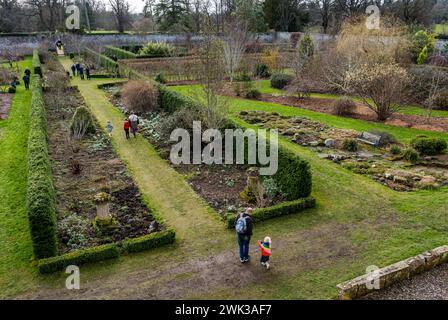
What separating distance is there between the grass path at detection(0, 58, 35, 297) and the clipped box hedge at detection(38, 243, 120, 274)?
426 mm

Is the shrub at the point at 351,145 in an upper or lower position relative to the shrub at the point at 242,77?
lower

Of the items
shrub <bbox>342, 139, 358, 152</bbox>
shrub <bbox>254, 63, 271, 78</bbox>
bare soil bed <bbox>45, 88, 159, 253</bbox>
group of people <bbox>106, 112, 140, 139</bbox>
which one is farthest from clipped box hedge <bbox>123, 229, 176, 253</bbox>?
shrub <bbox>254, 63, 271, 78</bbox>

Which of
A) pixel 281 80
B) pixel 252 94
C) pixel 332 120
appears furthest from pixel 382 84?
pixel 281 80

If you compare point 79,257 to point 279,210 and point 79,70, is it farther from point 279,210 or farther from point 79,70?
point 79,70

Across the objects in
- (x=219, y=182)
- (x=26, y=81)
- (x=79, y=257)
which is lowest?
(x=79, y=257)

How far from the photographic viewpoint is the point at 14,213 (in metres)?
11.7

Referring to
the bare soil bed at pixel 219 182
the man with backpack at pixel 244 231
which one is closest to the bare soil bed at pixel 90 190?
the bare soil bed at pixel 219 182

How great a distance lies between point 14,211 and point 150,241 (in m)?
5.17

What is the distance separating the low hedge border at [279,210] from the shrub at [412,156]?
6014 millimetres

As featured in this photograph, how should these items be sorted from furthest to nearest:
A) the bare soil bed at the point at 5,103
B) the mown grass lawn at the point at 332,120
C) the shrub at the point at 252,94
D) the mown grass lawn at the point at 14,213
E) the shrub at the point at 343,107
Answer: the shrub at the point at 252,94 → the shrub at the point at 343,107 → the bare soil bed at the point at 5,103 → the mown grass lawn at the point at 332,120 → the mown grass lawn at the point at 14,213

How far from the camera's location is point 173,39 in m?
53.8

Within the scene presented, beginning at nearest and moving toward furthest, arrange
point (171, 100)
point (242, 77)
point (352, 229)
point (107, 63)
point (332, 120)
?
point (352, 229) → point (171, 100) → point (332, 120) → point (242, 77) → point (107, 63)

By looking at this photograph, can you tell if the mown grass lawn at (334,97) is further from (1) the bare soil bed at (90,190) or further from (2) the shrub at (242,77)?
(1) the bare soil bed at (90,190)

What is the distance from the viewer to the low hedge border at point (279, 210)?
35.9 feet
